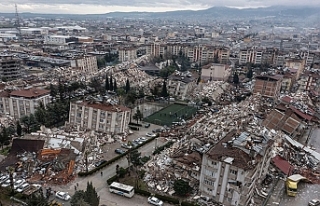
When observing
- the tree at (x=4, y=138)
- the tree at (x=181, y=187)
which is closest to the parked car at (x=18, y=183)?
the tree at (x=4, y=138)

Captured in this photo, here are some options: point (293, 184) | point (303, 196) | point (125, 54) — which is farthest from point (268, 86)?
point (125, 54)

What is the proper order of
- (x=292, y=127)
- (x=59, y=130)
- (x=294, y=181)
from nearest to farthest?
(x=294, y=181)
(x=59, y=130)
(x=292, y=127)

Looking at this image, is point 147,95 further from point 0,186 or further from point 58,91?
point 0,186

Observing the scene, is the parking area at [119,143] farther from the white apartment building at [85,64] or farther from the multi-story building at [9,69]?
the multi-story building at [9,69]

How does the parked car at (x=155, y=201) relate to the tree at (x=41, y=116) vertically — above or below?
below

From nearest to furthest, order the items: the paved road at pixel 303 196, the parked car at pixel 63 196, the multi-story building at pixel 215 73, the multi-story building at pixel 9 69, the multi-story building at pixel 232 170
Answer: the multi-story building at pixel 232 170
the parked car at pixel 63 196
the paved road at pixel 303 196
the multi-story building at pixel 9 69
the multi-story building at pixel 215 73

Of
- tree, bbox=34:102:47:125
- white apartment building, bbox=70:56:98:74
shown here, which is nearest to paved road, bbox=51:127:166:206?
tree, bbox=34:102:47:125

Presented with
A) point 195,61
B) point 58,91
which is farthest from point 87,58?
point 195,61
